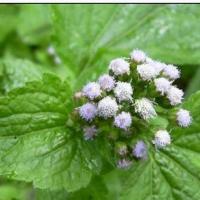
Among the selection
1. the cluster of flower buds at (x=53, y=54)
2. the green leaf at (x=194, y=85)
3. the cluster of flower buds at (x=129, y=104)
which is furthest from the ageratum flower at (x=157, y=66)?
the cluster of flower buds at (x=53, y=54)

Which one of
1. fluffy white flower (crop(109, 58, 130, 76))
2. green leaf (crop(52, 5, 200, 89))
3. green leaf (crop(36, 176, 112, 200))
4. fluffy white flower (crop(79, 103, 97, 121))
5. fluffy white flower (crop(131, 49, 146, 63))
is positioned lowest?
green leaf (crop(36, 176, 112, 200))

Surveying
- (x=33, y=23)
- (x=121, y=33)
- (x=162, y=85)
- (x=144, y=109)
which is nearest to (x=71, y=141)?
(x=144, y=109)

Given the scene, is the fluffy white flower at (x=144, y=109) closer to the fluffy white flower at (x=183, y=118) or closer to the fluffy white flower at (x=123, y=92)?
the fluffy white flower at (x=123, y=92)

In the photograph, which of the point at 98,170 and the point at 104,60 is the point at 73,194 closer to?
the point at 98,170

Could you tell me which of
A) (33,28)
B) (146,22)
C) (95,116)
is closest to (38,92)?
(95,116)

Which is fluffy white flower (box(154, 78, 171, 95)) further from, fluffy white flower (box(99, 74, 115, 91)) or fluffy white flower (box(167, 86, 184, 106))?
fluffy white flower (box(99, 74, 115, 91))

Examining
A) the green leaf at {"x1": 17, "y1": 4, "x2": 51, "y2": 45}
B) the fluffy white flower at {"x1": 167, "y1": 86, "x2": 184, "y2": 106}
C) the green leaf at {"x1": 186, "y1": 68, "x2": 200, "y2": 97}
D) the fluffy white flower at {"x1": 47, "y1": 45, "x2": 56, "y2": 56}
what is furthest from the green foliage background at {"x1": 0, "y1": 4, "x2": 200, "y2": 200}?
the green leaf at {"x1": 17, "y1": 4, "x2": 51, "y2": 45}

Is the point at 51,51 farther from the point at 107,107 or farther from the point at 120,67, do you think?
the point at 107,107

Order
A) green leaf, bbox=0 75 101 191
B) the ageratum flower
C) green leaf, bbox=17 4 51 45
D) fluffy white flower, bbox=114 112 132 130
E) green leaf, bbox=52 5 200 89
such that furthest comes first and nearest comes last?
1. green leaf, bbox=17 4 51 45
2. green leaf, bbox=52 5 200 89
3. the ageratum flower
4. green leaf, bbox=0 75 101 191
5. fluffy white flower, bbox=114 112 132 130
